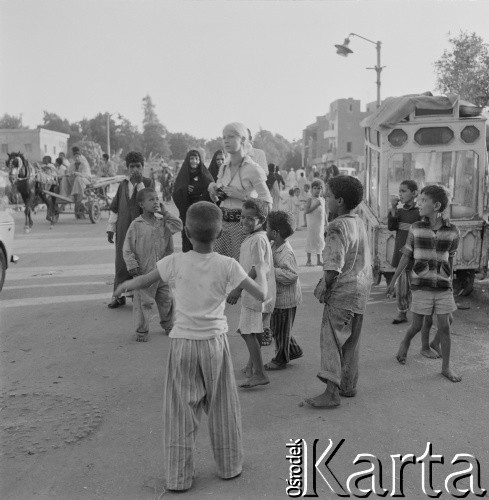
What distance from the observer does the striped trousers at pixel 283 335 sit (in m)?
5.94

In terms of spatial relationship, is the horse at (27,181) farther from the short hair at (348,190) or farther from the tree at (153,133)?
the tree at (153,133)

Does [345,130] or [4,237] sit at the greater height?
[345,130]

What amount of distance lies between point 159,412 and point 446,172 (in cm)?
646

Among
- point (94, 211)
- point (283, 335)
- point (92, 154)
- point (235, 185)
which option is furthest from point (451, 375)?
point (92, 154)

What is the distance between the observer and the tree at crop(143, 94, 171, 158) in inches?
3952

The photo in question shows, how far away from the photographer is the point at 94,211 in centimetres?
2184

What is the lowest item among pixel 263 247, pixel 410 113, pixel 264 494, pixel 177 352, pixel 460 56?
pixel 264 494

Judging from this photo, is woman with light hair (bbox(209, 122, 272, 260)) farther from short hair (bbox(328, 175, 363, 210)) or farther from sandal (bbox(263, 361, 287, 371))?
short hair (bbox(328, 175, 363, 210))

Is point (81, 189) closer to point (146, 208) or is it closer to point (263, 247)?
point (146, 208)

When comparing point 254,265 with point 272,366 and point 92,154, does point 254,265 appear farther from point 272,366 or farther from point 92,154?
point 92,154

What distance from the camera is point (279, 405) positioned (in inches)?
204

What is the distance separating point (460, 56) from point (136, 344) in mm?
19926

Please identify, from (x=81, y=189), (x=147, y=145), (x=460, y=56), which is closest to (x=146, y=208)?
(x=81, y=189)

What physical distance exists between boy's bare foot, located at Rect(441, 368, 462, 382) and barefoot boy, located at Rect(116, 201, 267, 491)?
8.21 ft
